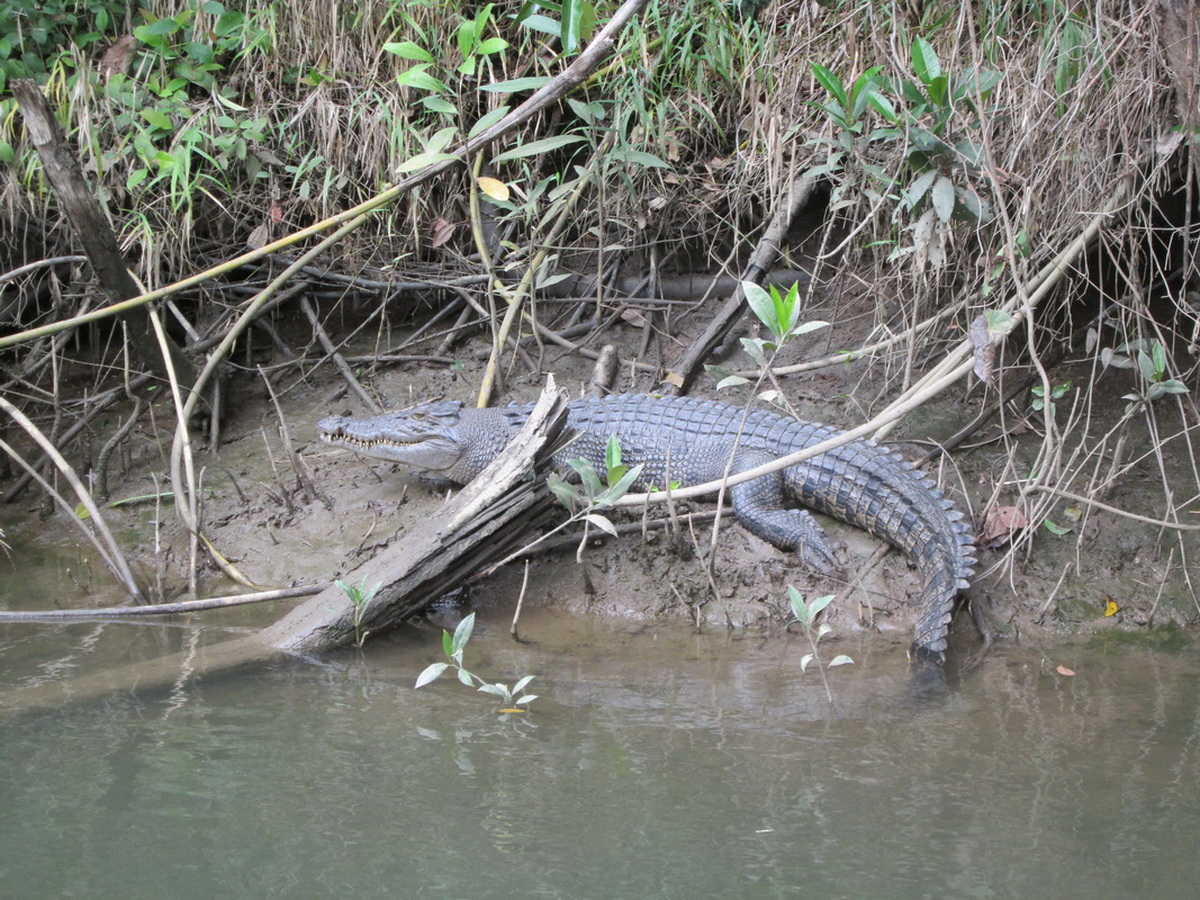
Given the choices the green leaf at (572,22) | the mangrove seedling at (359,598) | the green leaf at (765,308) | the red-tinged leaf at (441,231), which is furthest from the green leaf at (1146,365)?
the red-tinged leaf at (441,231)

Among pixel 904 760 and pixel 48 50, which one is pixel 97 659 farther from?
pixel 48 50

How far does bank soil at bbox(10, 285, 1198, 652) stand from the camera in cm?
391

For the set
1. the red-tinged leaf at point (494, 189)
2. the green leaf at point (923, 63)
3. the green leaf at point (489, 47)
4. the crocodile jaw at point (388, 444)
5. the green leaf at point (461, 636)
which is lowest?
the crocodile jaw at point (388, 444)

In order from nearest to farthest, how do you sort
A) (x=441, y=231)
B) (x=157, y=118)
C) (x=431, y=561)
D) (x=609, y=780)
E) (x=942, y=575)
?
(x=609, y=780) < (x=431, y=561) < (x=942, y=575) < (x=157, y=118) < (x=441, y=231)

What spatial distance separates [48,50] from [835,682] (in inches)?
202

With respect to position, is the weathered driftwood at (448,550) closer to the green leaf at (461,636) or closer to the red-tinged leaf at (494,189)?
the green leaf at (461,636)

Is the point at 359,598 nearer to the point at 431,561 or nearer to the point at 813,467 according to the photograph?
the point at 431,561

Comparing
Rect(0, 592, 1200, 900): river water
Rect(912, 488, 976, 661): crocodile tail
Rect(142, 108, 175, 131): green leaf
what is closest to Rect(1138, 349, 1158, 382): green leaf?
Rect(912, 488, 976, 661): crocodile tail

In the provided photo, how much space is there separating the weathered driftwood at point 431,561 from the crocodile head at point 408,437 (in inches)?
36.0

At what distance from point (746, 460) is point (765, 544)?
389 millimetres

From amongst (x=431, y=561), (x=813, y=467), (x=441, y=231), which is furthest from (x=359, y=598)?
(x=441, y=231)

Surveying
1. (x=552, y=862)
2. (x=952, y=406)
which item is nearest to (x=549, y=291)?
(x=952, y=406)

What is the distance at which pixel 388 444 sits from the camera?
468cm

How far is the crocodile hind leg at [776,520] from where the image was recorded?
4082mm
